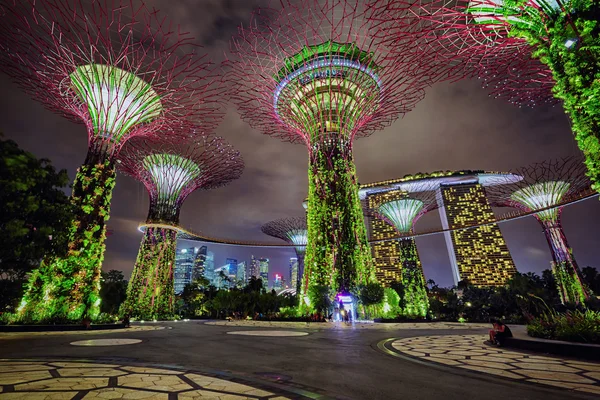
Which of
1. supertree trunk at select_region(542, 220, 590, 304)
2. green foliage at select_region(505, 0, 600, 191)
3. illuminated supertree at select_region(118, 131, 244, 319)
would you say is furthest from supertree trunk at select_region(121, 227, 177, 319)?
supertree trunk at select_region(542, 220, 590, 304)

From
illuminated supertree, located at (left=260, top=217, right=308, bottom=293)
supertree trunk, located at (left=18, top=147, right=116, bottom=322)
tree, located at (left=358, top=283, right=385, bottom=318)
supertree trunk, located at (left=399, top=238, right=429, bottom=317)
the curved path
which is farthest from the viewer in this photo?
illuminated supertree, located at (left=260, top=217, right=308, bottom=293)

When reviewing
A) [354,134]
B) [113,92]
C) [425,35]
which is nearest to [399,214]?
[354,134]

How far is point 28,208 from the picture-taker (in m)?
5.70

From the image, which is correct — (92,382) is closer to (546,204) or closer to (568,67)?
(568,67)

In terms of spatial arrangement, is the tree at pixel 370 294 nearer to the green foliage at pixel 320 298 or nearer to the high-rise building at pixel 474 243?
the green foliage at pixel 320 298

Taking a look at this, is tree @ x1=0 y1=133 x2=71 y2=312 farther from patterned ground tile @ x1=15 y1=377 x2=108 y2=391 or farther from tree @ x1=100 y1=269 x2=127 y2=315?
tree @ x1=100 y1=269 x2=127 y2=315

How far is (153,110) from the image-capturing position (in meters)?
17.0

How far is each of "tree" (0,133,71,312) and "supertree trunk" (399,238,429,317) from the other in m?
27.4

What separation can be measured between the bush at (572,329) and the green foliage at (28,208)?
11445 mm

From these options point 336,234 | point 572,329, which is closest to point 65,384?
point 572,329

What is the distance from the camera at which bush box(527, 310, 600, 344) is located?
6227mm

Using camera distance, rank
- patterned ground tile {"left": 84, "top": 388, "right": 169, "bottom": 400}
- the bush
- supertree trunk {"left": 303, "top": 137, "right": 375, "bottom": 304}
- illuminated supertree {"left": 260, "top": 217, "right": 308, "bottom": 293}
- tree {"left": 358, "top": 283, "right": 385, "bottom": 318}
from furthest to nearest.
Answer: illuminated supertree {"left": 260, "top": 217, "right": 308, "bottom": 293}
supertree trunk {"left": 303, "top": 137, "right": 375, "bottom": 304}
tree {"left": 358, "top": 283, "right": 385, "bottom": 318}
the bush
patterned ground tile {"left": 84, "top": 388, "right": 169, "bottom": 400}

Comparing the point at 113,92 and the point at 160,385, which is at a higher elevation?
the point at 113,92

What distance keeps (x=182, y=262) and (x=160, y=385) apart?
21124cm
